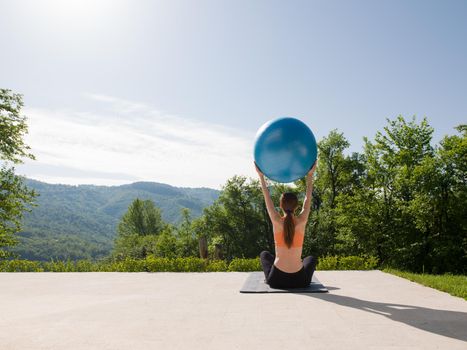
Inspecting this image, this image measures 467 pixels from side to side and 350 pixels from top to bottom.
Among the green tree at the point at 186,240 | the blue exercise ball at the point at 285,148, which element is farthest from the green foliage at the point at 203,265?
the green tree at the point at 186,240

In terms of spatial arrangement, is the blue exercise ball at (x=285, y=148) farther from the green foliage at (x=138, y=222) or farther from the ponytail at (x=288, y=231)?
the green foliage at (x=138, y=222)

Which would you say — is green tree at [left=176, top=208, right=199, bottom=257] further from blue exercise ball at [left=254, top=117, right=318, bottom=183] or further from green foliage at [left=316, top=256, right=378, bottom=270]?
blue exercise ball at [left=254, top=117, right=318, bottom=183]

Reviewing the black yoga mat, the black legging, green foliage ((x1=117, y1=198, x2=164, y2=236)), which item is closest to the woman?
the black legging

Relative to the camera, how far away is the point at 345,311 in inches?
197

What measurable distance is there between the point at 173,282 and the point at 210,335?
4.56 m

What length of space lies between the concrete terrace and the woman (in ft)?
1.30

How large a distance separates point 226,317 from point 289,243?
178 cm

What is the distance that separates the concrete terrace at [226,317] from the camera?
371 cm

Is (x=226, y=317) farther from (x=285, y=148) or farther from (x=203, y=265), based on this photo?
(x=203, y=265)

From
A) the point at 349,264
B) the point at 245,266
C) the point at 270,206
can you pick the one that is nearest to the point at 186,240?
the point at 245,266


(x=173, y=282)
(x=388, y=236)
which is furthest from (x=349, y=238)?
(x=173, y=282)

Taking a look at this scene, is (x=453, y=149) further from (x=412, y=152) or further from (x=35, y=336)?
(x=35, y=336)

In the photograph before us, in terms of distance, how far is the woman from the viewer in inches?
241

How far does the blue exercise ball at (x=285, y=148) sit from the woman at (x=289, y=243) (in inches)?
8.0
